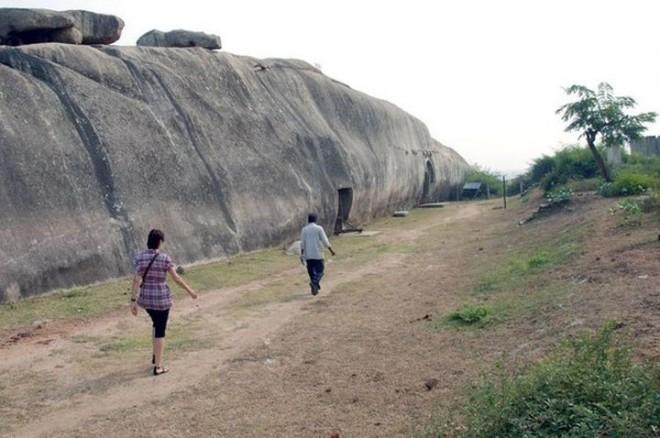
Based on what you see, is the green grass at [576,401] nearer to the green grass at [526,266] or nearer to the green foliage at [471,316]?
the green foliage at [471,316]

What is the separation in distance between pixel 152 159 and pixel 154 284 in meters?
7.77

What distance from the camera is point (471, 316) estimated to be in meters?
7.82

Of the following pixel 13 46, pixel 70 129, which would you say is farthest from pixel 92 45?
pixel 70 129

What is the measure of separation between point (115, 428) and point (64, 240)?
6.98 meters

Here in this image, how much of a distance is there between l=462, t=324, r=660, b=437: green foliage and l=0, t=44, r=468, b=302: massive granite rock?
28.5ft

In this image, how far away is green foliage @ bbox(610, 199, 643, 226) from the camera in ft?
39.6

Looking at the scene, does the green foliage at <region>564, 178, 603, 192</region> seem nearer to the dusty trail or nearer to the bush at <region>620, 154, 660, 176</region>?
the bush at <region>620, 154, 660, 176</region>

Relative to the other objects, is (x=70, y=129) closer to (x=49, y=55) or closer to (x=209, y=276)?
(x=49, y=55)

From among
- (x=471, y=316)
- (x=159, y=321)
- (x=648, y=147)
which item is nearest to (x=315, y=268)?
(x=471, y=316)

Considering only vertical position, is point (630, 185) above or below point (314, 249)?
above

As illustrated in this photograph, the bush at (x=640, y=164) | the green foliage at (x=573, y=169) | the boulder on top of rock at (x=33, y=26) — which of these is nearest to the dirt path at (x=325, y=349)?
the boulder on top of rock at (x=33, y=26)

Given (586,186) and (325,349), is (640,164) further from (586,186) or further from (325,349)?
(325,349)

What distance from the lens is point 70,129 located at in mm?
13047

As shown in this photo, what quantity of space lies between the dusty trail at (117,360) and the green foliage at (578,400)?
10.7ft
